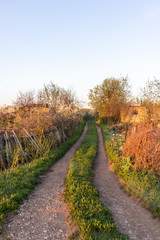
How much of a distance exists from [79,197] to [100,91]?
1100 inches

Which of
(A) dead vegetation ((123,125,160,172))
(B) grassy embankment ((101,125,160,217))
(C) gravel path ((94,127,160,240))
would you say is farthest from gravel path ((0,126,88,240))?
(A) dead vegetation ((123,125,160,172))

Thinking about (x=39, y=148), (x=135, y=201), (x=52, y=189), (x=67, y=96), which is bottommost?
(x=135, y=201)

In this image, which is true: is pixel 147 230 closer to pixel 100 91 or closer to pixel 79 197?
pixel 79 197

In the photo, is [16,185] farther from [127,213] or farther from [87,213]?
[127,213]

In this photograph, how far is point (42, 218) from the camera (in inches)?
151

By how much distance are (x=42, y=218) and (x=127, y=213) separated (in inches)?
88.5

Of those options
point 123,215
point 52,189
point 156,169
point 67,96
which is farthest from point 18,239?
point 67,96

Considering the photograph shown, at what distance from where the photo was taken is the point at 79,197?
15.1 feet

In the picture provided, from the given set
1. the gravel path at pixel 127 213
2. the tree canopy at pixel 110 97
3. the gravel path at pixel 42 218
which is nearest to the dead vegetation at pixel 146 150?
the gravel path at pixel 127 213

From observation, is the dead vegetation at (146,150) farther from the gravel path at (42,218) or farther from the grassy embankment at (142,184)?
the gravel path at (42,218)

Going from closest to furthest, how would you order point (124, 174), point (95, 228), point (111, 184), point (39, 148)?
point (95, 228), point (111, 184), point (124, 174), point (39, 148)

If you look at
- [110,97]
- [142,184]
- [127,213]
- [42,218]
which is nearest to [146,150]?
[142,184]

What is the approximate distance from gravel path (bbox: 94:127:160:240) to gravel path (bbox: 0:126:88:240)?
1.34m

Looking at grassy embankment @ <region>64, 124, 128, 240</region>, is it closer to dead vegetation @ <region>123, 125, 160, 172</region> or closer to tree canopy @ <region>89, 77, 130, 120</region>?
dead vegetation @ <region>123, 125, 160, 172</region>
